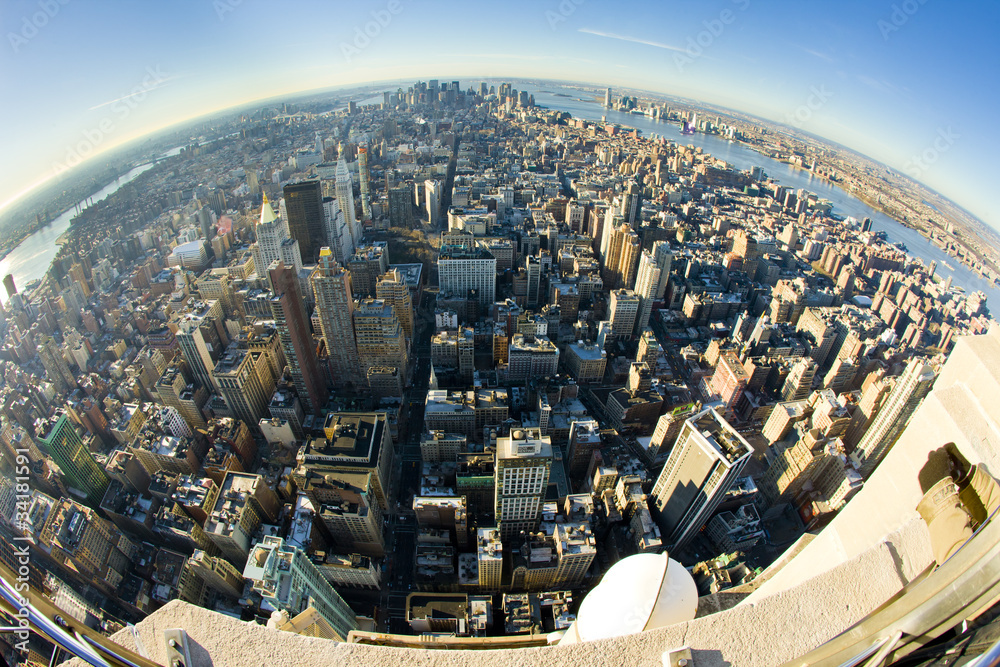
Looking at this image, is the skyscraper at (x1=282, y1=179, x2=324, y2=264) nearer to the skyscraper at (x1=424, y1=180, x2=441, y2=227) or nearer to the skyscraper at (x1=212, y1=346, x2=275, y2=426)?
the skyscraper at (x1=424, y1=180, x2=441, y2=227)

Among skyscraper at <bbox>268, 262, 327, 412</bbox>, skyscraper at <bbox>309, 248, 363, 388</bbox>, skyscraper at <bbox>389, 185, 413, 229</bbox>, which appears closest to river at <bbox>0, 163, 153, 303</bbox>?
skyscraper at <bbox>268, 262, 327, 412</bbox>

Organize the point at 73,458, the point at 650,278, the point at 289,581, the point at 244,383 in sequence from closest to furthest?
the point at 289,581, the point at 73,458, the point at 244,383, the point at 650,278

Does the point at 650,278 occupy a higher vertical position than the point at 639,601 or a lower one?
higher

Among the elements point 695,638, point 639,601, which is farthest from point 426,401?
point 695,638

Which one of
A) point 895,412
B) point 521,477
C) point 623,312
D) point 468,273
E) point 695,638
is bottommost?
point 695,638

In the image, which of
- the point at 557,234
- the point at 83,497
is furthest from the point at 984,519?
the point at 557,234

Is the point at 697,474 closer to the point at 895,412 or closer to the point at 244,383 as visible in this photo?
the point at 895,412
